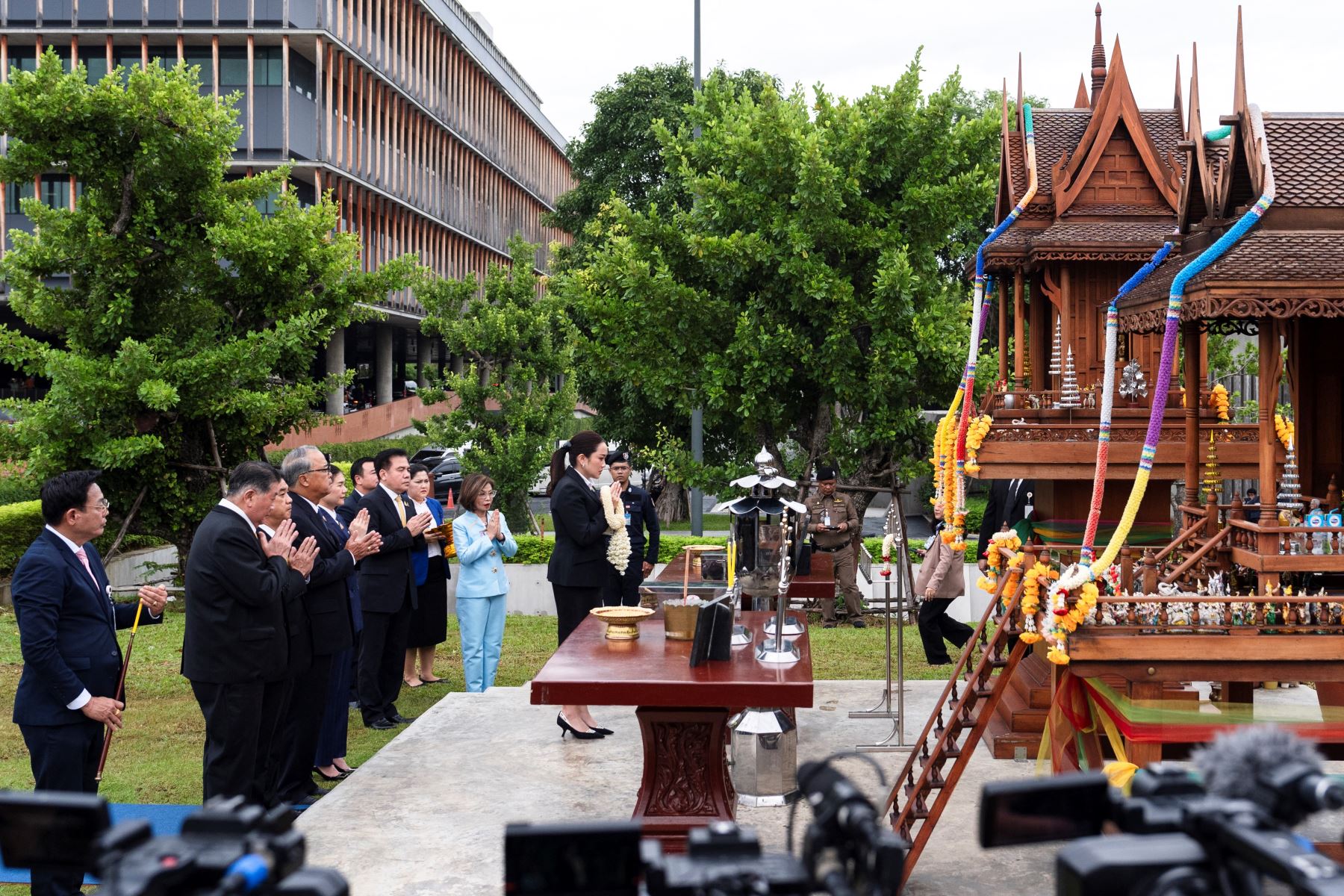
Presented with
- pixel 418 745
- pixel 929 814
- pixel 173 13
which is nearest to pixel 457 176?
pixel 173 13

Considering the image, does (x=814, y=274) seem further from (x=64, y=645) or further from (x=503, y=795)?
(x=64, y=645)

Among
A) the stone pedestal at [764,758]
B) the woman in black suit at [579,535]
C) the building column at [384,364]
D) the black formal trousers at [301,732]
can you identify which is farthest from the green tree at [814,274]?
the building column at [384,364]

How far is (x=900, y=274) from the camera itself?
14.1 meters

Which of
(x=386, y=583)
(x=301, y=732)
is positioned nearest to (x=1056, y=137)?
(x=386, y=583)

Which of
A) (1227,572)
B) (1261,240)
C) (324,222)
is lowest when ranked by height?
(1227,572)

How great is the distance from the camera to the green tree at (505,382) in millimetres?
20281

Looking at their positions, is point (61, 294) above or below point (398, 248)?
below

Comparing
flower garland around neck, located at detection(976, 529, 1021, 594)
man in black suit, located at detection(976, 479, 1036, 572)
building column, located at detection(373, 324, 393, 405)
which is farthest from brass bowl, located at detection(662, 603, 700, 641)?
building column, located at detection(373, 324, 393, 405)

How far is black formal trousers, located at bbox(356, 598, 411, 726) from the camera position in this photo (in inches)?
384

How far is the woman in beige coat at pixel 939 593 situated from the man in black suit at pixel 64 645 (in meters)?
6.23

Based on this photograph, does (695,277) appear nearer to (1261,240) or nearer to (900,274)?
(900,274)

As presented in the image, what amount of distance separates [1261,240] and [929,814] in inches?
127

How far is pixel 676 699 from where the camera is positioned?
20.2 ft

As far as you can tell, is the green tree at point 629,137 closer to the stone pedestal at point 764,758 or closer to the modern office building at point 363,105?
the modern office building at point 363,105
